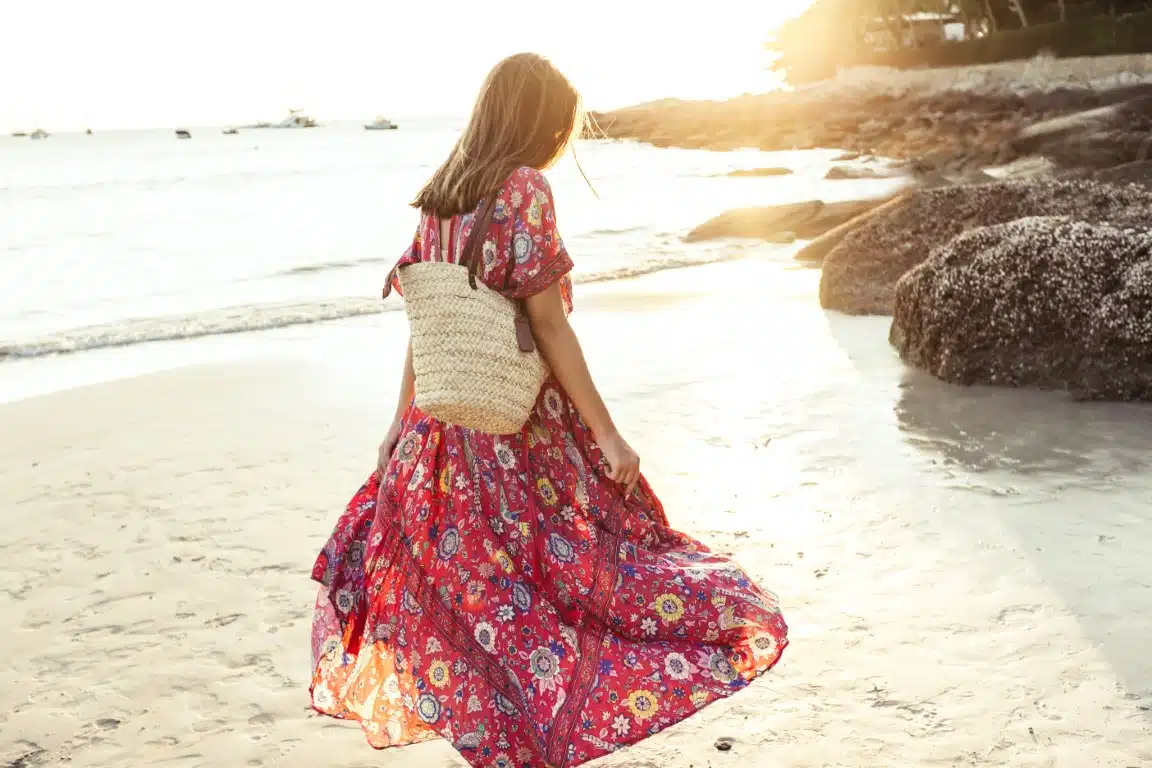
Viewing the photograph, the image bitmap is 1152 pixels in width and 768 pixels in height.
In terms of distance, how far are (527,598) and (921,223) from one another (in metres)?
7.23

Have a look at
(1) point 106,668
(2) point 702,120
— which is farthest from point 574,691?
(2) point 702,120

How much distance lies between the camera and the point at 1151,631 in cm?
348

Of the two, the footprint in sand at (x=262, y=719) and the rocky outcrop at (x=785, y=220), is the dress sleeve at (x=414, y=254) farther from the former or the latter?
the rocky outcrop at (x=785, y=220)

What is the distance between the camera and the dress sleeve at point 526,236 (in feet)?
7.64

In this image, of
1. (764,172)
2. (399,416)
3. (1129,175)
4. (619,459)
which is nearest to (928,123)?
(764,172)

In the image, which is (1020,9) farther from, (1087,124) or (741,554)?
(741,554)

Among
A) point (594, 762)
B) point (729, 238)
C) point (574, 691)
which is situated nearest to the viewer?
point (574, 691)

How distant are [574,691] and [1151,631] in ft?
7.06

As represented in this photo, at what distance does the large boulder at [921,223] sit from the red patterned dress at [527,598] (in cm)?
629

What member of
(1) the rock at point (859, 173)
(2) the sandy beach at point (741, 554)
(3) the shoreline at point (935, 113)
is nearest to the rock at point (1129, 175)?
(2) the sandy beach at point (741, 554)

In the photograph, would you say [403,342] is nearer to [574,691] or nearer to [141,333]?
[141,333]

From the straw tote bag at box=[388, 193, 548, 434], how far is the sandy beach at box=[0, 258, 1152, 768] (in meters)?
1.25

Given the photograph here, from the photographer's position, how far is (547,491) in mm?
Answer: 2514

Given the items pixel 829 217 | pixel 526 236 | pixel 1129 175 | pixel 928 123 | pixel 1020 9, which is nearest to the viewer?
pixel 526 236
